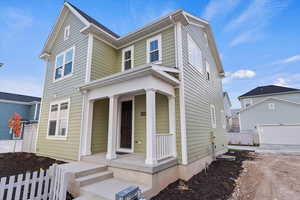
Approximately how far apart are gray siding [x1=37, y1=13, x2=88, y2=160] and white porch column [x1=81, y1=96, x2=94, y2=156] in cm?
33

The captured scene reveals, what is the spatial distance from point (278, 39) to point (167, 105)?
12.2 meters

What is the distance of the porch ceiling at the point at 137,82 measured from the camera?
438 cm

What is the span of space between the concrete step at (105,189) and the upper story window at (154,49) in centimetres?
488

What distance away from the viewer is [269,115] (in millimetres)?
18438

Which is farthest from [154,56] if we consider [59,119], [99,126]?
[59,119]

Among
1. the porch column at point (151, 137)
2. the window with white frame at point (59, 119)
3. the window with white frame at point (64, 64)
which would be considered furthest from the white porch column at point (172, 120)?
the window with white frame at point (64, 64)

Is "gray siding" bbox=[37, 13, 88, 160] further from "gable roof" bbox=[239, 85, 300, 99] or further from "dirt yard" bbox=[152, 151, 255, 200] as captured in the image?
"gable roof" bbox=[239, 85, 300, 99]

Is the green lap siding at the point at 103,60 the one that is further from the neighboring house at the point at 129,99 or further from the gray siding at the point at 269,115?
the gray siding at the point at 269,115

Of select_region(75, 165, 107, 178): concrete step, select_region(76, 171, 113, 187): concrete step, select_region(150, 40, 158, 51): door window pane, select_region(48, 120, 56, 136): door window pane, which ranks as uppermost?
select_region(150, 40, 158, 51): door window pane

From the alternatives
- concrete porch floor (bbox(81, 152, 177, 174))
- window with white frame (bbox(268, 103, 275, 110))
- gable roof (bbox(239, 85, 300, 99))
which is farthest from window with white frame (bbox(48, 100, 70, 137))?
gable roof (bbox(239, 85, 300, 99))

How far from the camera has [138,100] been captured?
21.9 ft

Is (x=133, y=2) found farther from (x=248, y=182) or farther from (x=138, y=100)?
(x=248, y=182)

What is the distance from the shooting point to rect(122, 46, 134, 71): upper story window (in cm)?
748

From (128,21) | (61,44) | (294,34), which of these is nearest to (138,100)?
(61,44)
